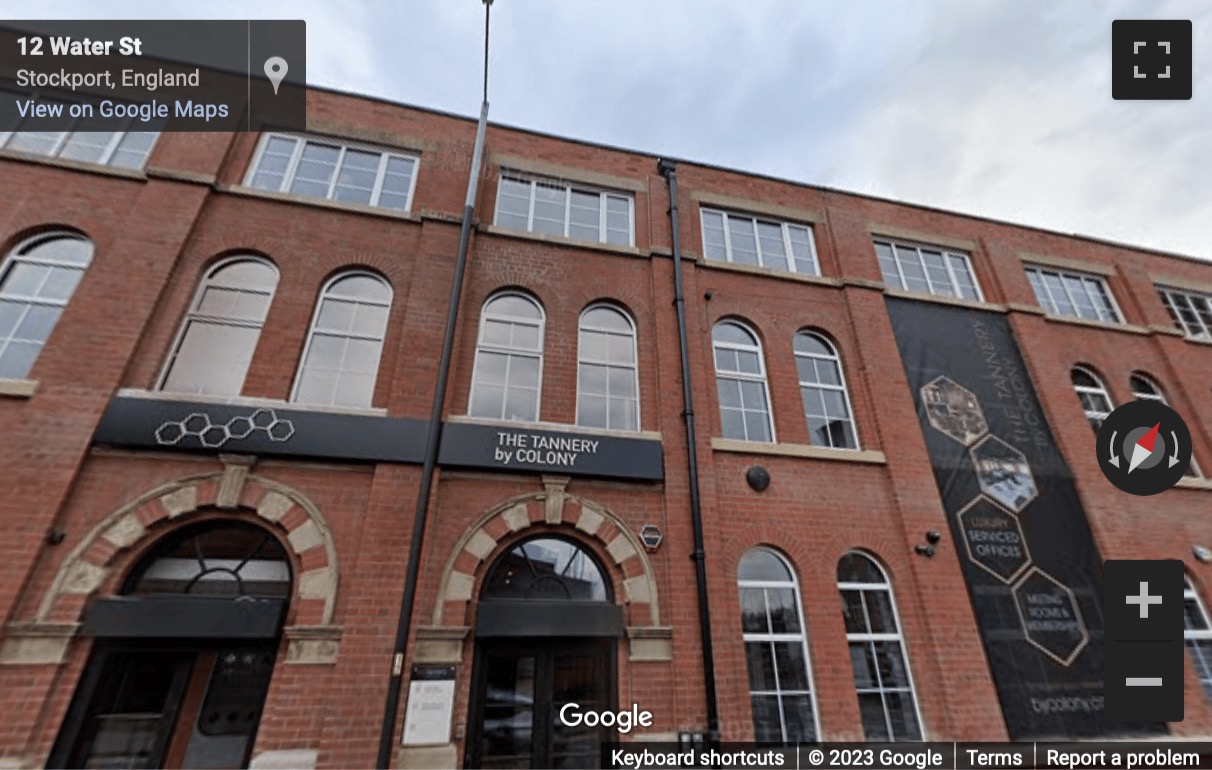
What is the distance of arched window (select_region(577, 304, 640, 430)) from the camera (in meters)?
7.17

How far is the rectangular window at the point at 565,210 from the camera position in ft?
28.1

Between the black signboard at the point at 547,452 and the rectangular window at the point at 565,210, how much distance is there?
3700mm

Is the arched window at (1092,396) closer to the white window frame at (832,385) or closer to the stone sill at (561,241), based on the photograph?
the white window frame at (832,385)

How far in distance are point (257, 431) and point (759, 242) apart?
8622mm

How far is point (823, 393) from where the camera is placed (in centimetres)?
823

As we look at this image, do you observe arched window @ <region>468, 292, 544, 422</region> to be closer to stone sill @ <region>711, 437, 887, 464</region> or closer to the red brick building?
the red brick building

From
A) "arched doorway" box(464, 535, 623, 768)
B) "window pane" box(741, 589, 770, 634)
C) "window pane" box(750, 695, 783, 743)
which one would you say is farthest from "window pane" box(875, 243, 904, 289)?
"arched doorway" box(464, 535, 623, 768)

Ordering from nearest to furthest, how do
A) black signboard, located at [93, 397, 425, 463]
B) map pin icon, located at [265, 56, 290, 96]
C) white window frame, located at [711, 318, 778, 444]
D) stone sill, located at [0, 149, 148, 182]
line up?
black signboard, located at [93, 397, 425, 463] < stone sill, located at [0, 149, 148, 182] < white window frame, located at [711, 318, 778, 444] < map pin icon, located at [265, 56, 290, 96]

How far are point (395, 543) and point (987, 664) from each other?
7580mm

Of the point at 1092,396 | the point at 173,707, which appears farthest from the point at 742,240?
the point at 173,707

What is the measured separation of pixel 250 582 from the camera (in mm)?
5414

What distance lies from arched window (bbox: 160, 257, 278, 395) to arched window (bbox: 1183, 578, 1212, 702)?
13.7 meters

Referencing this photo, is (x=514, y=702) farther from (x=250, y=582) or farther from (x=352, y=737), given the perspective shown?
(x=250, y=582)

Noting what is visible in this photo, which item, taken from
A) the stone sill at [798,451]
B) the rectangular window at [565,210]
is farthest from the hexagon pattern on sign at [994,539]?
the rectangular window at [565,210]
